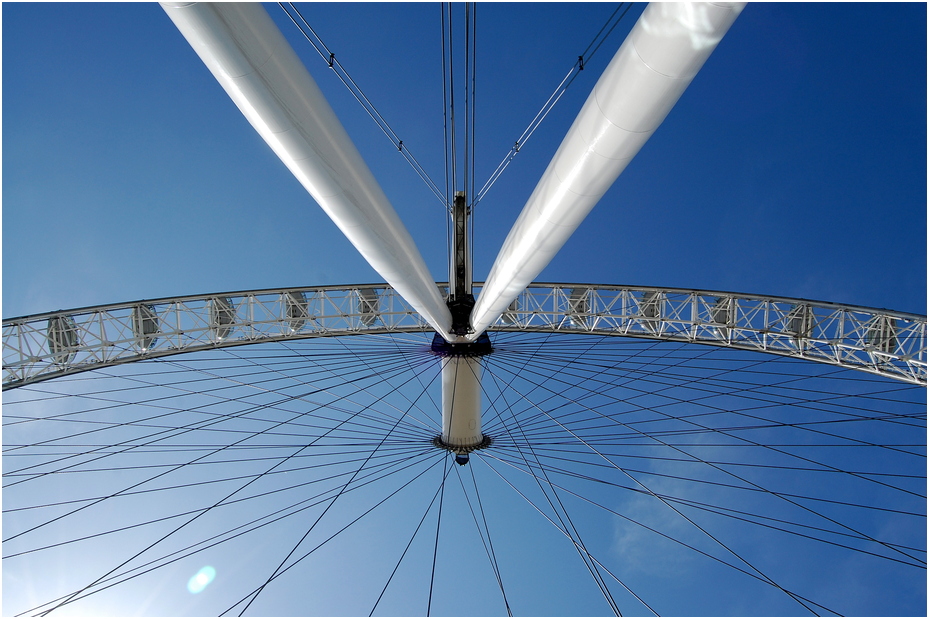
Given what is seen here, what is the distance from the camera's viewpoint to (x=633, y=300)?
1712 cm

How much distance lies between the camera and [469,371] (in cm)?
1489

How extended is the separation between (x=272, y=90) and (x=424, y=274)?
15.8 ft

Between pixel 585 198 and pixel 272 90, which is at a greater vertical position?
pixel 272 90

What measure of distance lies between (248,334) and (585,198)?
49.2 ft

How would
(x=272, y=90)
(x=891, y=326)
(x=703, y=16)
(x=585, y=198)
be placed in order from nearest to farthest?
(x=703, y=16)
(x=272, y=90)
(x=585, y=198)
(x=891, y=326)

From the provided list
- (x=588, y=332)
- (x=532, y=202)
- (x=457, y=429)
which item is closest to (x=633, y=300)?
(x=588, y=332)

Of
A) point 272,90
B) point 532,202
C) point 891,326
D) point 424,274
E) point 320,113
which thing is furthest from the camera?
point 891,326

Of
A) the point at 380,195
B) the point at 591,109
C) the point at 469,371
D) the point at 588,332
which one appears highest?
→ the point at 591,109

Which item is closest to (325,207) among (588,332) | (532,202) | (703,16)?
(532,202)

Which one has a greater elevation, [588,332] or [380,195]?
[380,195]

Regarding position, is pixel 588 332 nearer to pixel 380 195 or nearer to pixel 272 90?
pixel 380 195

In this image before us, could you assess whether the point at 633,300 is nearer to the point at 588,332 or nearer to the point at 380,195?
the point at 588,332

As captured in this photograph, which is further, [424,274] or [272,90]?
[424,274]

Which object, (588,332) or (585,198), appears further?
(588,332)
